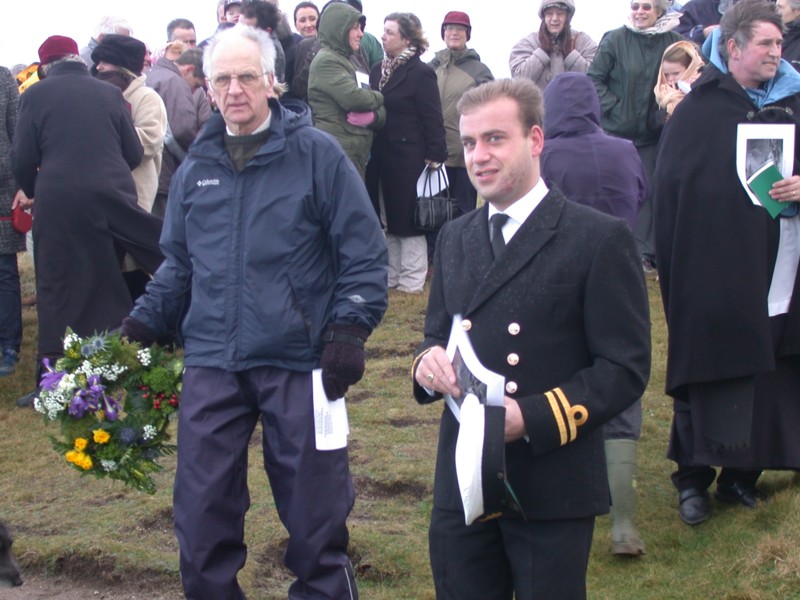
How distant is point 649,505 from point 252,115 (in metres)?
3.02

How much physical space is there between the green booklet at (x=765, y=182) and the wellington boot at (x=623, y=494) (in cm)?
124

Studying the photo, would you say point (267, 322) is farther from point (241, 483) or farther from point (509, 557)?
point (509, 557)

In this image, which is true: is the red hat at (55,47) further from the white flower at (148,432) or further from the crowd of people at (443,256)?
the white flower at (148,432)

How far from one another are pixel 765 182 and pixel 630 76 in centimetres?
514

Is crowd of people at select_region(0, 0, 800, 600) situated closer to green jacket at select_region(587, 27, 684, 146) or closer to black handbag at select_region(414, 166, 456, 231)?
green jacket at select_region(587, 27, 684, 146)

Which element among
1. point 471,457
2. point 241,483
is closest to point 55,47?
point 241,483

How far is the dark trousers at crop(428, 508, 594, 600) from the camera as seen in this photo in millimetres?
3123

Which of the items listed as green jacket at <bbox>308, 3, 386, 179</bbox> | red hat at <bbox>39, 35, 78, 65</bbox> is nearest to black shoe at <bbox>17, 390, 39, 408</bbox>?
red hat at <bbox>39, 35, 78, 65</bbox>

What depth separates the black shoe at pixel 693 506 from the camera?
558 cm

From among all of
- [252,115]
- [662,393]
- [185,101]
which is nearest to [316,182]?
[252,115]

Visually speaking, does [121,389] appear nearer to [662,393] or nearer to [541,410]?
[541,410]

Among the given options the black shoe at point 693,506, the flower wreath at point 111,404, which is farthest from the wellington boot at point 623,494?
the flower wreath at point 111,404

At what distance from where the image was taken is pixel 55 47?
7629 millimetres

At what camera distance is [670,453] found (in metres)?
5.73
